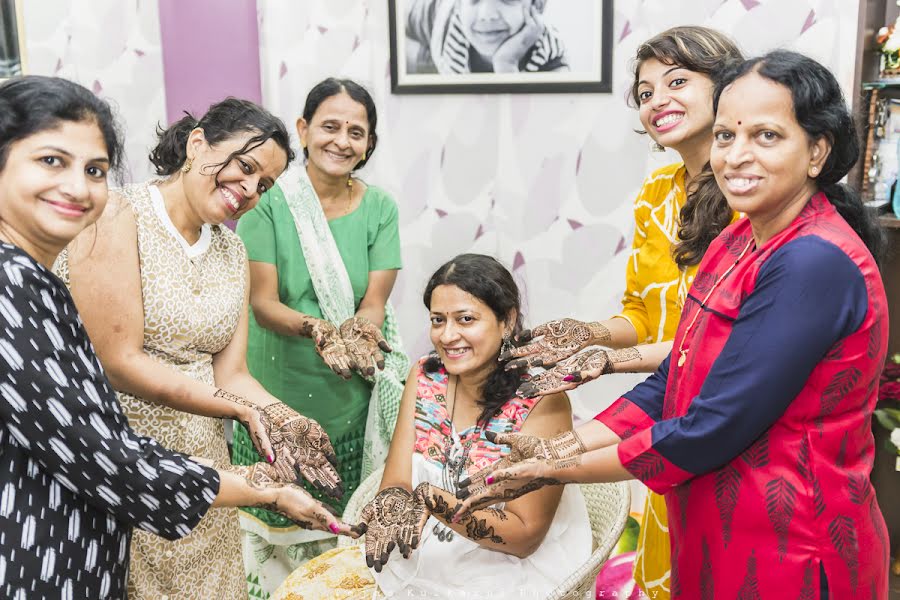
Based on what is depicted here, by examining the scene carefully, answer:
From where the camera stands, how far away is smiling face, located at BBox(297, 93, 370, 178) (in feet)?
9.02

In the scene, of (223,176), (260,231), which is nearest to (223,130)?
(223,176)

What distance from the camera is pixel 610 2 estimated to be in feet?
11.0

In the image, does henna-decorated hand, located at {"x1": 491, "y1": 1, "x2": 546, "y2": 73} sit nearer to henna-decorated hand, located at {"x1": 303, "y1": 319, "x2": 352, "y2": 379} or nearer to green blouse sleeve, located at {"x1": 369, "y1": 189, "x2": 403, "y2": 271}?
green blouse sleeve, located at {"x1": 369, "y1": 189, "x2": 403, "y2": 271}

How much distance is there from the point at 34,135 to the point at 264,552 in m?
2.03

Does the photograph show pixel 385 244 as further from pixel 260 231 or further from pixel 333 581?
pixel 333 581

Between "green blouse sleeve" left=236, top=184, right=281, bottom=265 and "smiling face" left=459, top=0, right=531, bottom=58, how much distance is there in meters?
1.30

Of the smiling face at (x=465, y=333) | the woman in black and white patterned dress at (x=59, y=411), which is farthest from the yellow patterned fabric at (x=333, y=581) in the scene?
the woman in black and white patterned dress at (x=59, y=411)

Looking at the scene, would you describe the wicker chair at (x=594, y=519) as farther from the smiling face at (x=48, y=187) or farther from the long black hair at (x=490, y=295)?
the smiling face at (x=48, y=187)

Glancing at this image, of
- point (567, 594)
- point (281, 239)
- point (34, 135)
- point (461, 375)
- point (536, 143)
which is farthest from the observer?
point (536, 143)

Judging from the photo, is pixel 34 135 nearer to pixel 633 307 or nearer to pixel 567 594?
pixel 567 594

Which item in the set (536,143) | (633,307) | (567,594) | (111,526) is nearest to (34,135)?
(111,526)

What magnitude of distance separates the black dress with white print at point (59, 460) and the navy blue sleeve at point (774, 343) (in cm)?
88

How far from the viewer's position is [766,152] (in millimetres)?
1414

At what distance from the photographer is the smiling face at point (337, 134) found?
9.02 ft
